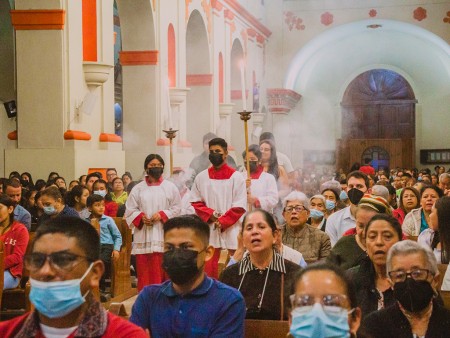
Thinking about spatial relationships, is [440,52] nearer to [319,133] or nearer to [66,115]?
[319,133]

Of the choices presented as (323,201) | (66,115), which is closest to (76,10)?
(66,115)

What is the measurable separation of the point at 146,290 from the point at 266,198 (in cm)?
494

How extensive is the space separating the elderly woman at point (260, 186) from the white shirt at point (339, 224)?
48.6 inches

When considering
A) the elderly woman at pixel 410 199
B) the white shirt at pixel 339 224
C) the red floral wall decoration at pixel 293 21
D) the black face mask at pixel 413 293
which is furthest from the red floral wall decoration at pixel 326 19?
the black face mask at pixel 413 293

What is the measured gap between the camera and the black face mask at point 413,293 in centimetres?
389

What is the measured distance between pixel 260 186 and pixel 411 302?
5.34 metres

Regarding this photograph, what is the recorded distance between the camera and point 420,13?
1139 inches

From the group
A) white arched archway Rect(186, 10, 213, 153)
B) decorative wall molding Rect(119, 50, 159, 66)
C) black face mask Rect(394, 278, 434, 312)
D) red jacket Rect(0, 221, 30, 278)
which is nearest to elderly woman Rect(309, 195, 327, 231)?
red jacket Rect(0, 221, 30, 278)

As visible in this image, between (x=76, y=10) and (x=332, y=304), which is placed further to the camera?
(x=76, y=10)

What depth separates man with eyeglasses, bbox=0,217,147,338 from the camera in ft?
9.44

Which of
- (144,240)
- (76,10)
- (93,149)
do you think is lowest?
(144,240)

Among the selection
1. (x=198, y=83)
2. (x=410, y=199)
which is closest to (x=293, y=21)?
(x=198, y=83)

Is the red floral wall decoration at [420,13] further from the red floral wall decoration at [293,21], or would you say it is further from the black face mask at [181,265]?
the black face mask at [181,265]

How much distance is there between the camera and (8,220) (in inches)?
292
